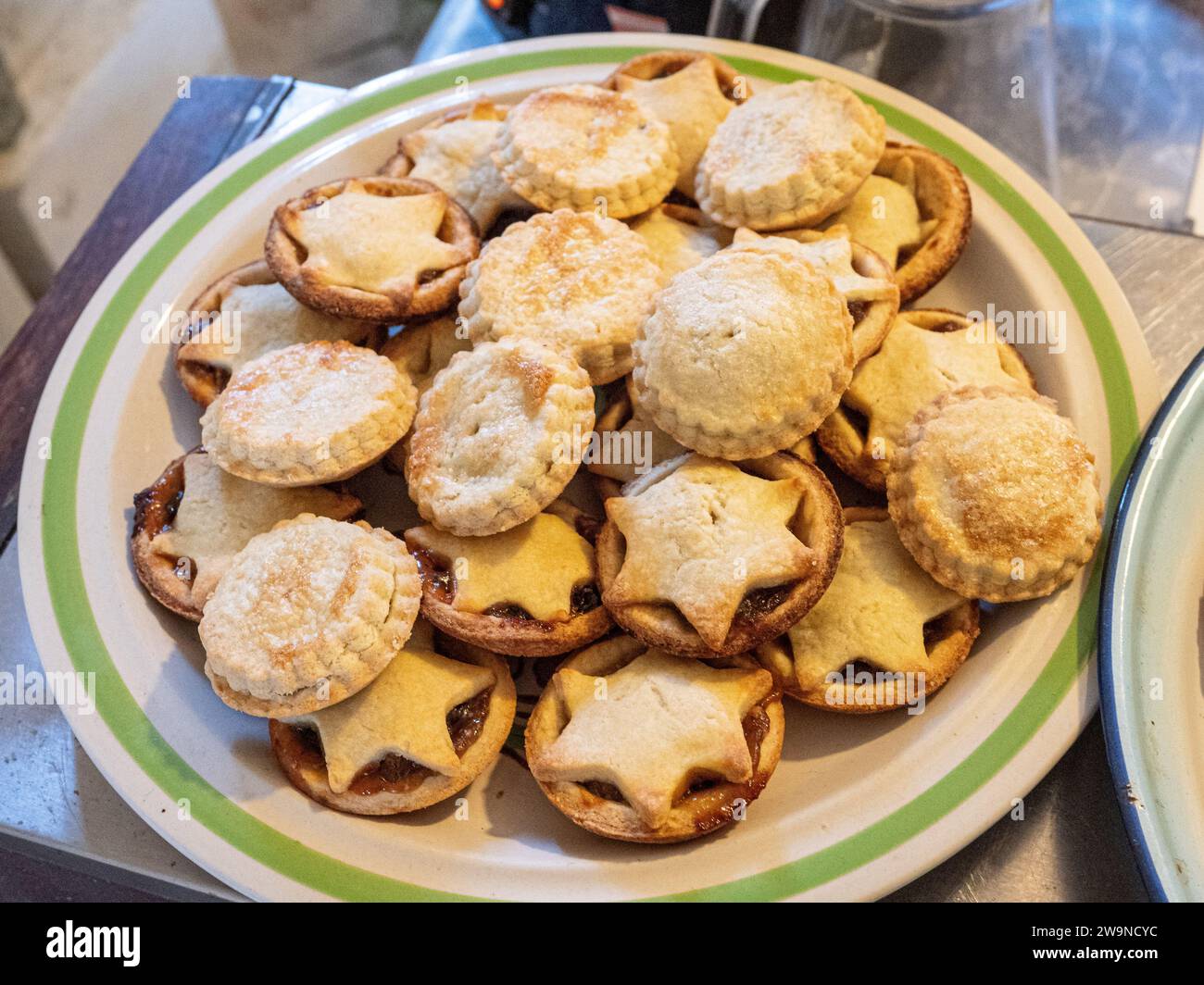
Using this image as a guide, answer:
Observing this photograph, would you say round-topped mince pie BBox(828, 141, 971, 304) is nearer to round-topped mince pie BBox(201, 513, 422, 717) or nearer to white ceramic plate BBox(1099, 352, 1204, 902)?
white ceramic plate BBox(1099, 352, 1204, 902)

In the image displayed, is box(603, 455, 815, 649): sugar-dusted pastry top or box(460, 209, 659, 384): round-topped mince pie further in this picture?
box(460, 209, 659, 384): round-topped mince pie

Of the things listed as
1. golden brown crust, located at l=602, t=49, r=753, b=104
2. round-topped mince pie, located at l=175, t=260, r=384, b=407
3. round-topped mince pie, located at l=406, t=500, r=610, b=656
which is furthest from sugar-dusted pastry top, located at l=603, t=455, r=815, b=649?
golden brown crust, located at l=602, t=49, r=753, b=104

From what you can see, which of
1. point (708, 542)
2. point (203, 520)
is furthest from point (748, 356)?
point (203, 520)

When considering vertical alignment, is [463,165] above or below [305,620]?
above

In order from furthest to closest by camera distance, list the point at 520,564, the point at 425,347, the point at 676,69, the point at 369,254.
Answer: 1. the point at 676,69
2. the point at 425,347
3. the point at 369,254
4. the point at 520,564

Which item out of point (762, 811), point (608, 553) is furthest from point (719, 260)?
point (762, 811)

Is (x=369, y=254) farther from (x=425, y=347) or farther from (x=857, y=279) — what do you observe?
(x=857, y=279)
